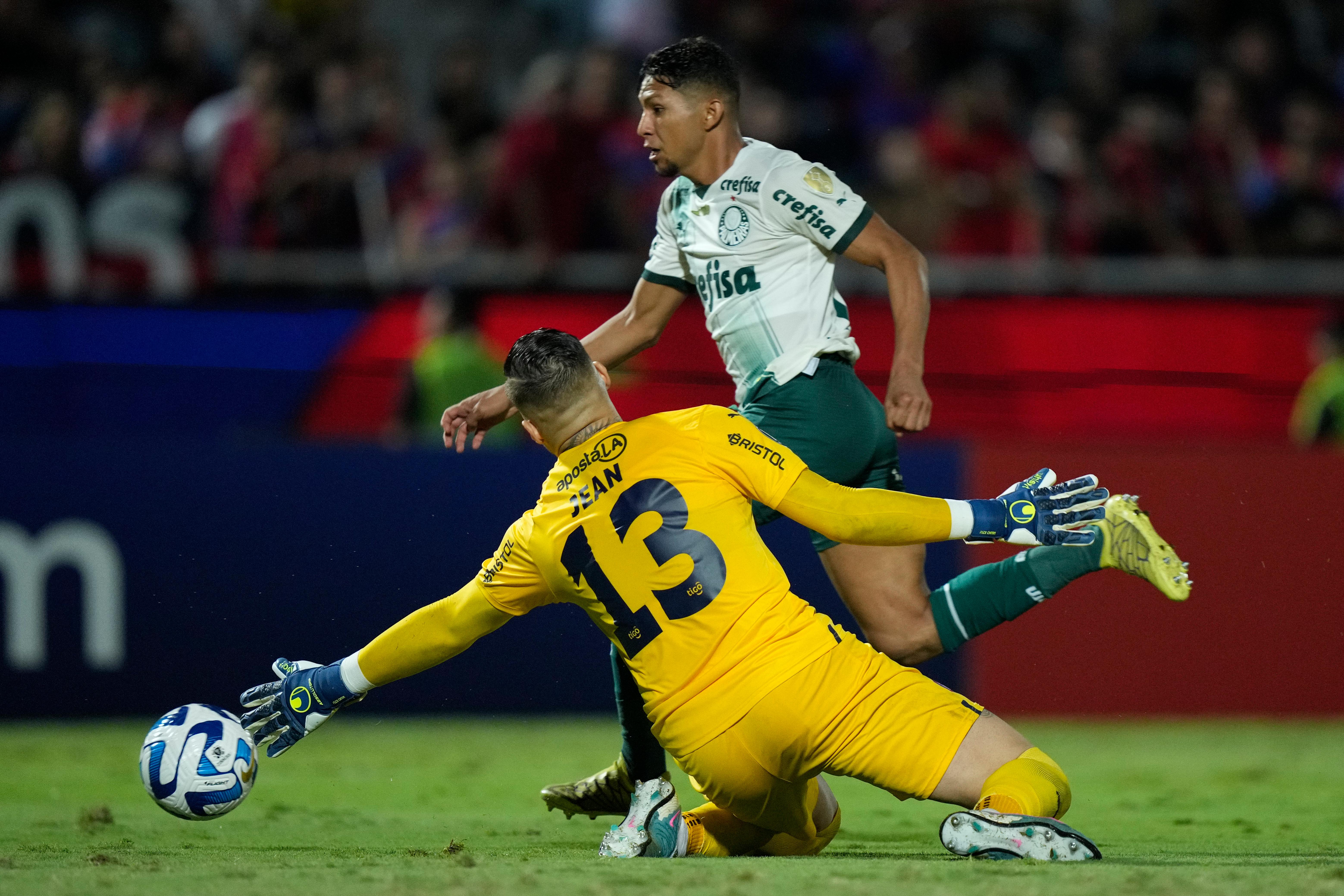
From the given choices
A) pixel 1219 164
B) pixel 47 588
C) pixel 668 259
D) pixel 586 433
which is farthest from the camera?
pixel 1219 164

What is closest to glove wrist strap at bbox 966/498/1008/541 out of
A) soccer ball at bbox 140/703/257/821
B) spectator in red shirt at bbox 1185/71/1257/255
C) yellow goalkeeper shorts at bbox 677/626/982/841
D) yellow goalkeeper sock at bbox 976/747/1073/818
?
yellow goalkeeper shorts at bbox 677/626/982/841

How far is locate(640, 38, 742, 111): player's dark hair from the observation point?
5254mm

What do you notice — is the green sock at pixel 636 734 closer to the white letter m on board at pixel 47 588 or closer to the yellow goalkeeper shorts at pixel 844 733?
the yellow goalkeeper shorts at pixel 844 733

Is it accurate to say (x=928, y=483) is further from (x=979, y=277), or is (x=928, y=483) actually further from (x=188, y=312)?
(x=188, y=312)

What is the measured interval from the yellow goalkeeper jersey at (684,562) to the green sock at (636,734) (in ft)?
1.97

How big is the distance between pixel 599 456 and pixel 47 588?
16.9ft

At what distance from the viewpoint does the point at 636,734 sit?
5152 mm

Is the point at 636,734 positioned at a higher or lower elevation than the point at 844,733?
lower

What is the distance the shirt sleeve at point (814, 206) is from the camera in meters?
5.21

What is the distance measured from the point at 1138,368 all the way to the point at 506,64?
21.9 ft

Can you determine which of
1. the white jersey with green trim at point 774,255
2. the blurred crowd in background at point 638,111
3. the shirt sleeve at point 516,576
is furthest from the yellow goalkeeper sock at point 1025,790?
the blurred crowd in background at point 638,111

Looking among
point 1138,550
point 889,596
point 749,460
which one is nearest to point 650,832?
point 889,596

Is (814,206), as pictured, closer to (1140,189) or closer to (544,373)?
(544,373)

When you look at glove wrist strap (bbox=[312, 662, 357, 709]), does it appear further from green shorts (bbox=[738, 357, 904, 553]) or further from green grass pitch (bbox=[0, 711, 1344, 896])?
green shorts (bbox=[738, 357, 904, 553])
